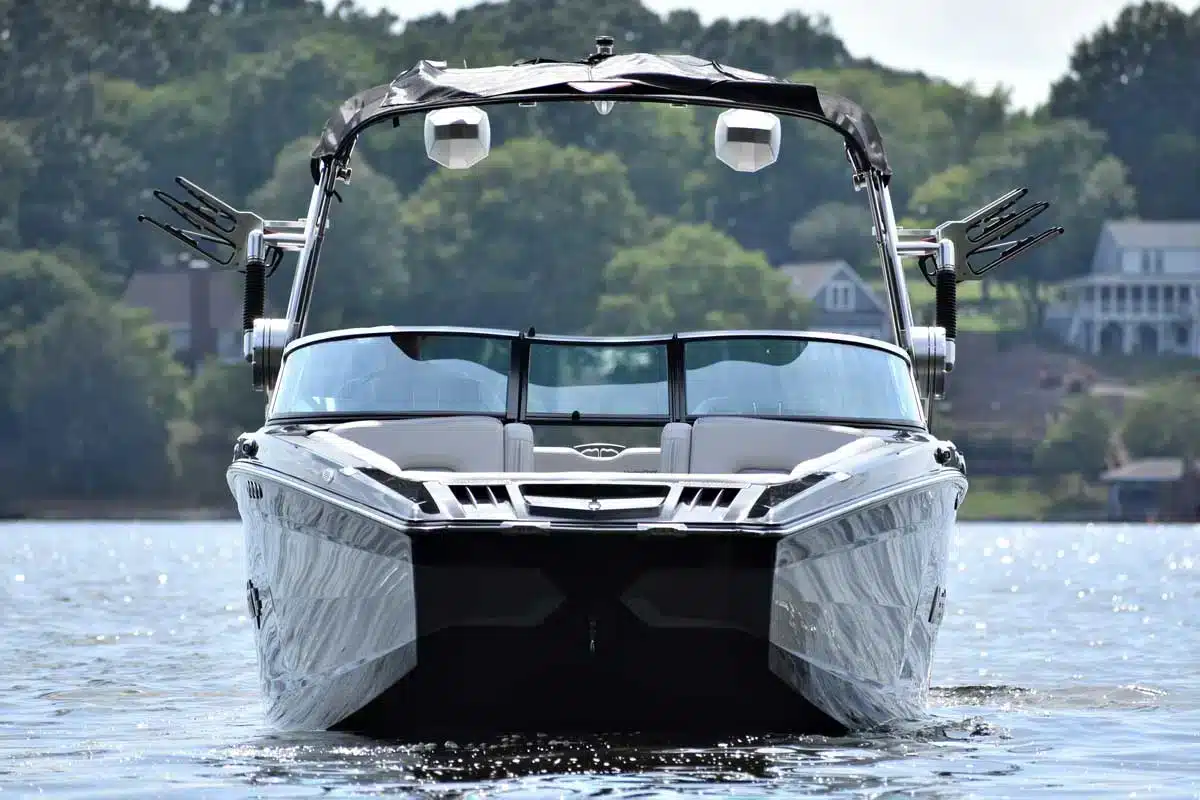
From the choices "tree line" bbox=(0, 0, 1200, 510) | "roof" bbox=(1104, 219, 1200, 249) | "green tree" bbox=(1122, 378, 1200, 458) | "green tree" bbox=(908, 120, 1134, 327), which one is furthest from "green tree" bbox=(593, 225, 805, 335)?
"roof" bbox=(1104, 219, 1200, 249)

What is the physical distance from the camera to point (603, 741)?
408 inches

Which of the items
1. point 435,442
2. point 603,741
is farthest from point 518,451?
point 603,741

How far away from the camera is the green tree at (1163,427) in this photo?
111938 millimetres

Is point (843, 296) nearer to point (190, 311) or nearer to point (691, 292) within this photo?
point (691, 292)

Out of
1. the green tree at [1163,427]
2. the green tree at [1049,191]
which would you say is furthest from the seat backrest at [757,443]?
the green tree at [1049,191]

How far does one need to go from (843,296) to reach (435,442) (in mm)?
121106

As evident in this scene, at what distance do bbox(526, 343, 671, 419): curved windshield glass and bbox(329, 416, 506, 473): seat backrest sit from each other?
0.53 m

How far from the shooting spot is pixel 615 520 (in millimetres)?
10000

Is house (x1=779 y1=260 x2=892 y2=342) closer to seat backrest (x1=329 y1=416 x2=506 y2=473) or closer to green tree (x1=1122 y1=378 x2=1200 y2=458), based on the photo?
green tree (x1=1122 y1=378 x2=1200 y2=458)

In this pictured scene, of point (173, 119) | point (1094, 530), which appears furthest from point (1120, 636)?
point (173, 119)

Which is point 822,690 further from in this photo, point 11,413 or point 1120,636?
point 11,413

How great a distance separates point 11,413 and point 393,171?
129ft

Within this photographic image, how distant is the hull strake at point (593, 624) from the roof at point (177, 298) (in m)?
105

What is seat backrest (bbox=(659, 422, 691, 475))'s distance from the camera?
38.7 ft
